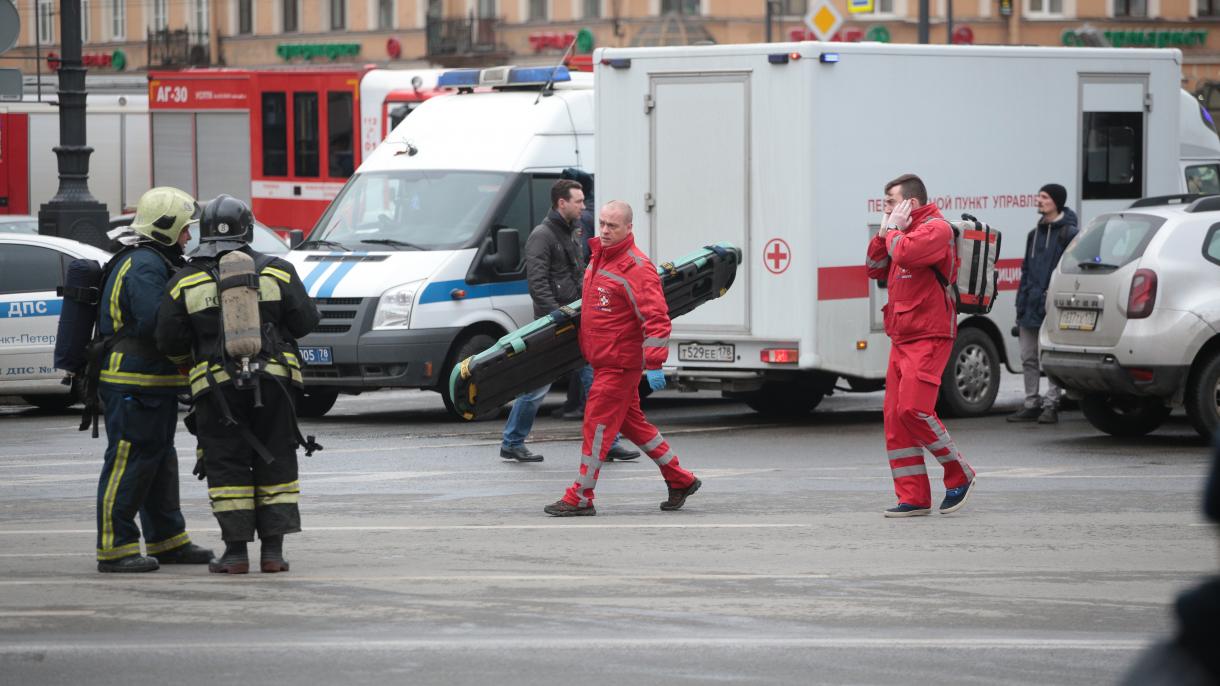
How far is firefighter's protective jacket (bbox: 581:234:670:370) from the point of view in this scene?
412 inches

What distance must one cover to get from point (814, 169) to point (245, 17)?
51.2 m

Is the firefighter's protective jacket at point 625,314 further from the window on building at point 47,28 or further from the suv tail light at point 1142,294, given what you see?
the window on building at point 47,28

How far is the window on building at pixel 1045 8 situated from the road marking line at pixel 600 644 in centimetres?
5012

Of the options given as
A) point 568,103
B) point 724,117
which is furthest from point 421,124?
point 724,117

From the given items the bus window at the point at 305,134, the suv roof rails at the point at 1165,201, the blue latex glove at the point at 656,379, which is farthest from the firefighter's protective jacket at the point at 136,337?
the bus window at the point at 305,134

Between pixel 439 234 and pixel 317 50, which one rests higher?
pixel 317 50

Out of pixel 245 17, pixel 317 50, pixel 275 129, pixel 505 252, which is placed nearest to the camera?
pixel 505 252

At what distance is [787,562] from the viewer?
8922 mm

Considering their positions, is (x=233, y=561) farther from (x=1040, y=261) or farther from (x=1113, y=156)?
(x=1113, y=156)

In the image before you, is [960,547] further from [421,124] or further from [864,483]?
[421,124]

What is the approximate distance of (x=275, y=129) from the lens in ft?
87.8

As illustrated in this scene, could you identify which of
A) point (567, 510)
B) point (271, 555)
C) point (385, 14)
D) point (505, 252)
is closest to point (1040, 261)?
point (505, 252)

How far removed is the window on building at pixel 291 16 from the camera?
61.9 metres

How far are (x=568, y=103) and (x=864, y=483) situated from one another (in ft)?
20.9
